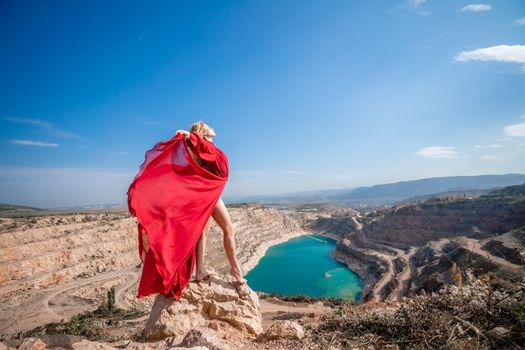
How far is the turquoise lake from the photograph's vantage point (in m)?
32.9

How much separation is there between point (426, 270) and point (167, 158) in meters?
28.1

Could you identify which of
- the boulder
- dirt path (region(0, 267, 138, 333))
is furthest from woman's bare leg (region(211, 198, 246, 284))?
dirt path (region(0, 267, 138, 333))

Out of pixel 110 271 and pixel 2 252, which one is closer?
pixel 2 252

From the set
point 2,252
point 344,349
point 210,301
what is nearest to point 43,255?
point 2,252

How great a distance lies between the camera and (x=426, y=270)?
25328 millimetres

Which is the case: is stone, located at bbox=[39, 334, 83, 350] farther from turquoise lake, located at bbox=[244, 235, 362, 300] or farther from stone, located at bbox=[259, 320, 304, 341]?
turquoise lake, located at bbox=[244, 235, 362, 300]

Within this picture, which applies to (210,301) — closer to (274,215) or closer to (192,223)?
(192,223)

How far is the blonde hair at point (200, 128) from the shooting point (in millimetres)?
4025

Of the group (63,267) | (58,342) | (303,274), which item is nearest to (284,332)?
(58,342)

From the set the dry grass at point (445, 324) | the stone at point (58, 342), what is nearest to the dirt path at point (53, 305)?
the stone at point (58, 342)

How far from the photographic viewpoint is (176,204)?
12.0 ft

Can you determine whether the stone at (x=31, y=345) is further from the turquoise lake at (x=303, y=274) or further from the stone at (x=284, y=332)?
the turquoise lake at (x=303, y=274)

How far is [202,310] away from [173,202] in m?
1.72

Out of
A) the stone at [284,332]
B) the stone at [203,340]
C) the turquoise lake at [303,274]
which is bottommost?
the turquoise lake at [303,274]
